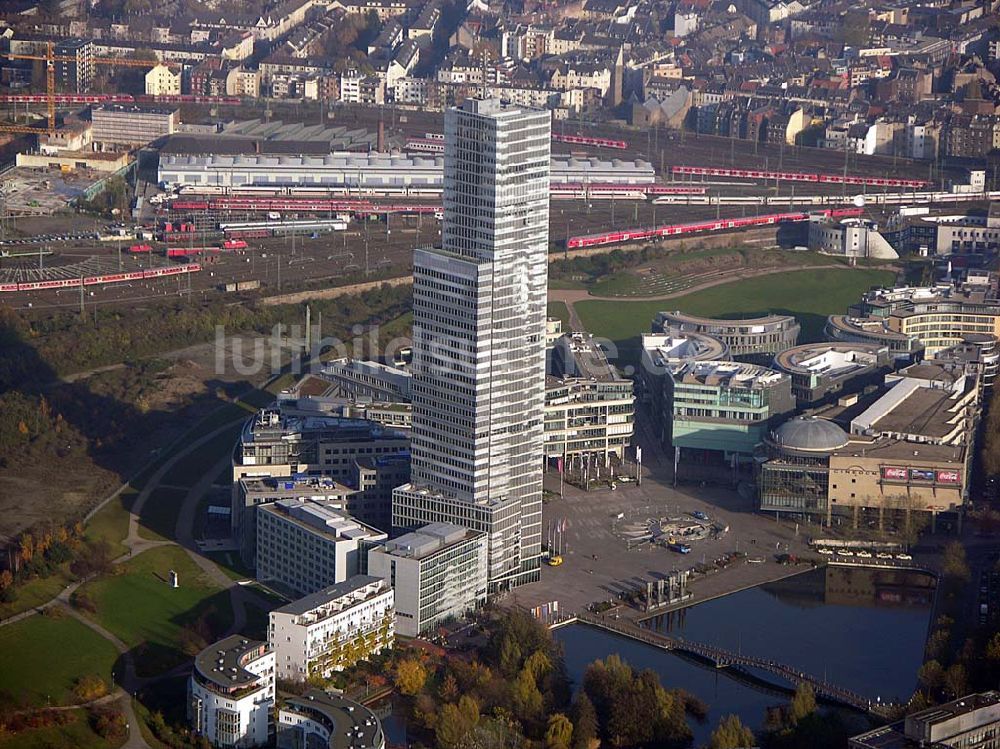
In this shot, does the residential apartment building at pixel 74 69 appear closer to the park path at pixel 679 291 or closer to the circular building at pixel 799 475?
the park path at pixel 679 291

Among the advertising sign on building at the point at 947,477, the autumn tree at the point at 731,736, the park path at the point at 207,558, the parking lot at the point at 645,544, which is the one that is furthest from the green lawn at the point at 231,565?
the advertising sign on building at the point at 947,477

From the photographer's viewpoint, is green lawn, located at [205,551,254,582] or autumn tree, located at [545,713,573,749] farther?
green lawn, located at [205,551,254,582]

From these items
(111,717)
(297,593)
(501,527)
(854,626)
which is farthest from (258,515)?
(854,626)

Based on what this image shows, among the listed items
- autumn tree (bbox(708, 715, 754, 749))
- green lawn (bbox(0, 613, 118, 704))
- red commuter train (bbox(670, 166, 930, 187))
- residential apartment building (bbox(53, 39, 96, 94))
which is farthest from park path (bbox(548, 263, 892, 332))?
residential apartment building (bbox(53, 39, 96, 94))

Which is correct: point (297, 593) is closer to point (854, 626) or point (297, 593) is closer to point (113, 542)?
point (113, 542)

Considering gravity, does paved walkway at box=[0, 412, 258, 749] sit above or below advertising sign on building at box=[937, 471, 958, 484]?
below

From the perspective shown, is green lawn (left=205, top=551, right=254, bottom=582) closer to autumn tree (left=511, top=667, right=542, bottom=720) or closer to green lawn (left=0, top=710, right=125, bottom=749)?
green lawn (left=0, top=710, right=125, bottom=749)

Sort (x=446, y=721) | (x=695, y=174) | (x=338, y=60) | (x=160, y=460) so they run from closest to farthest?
(x=446, y=721) → (x=160, y=460) → (x=695, y=174) → (x=338, y=60)
